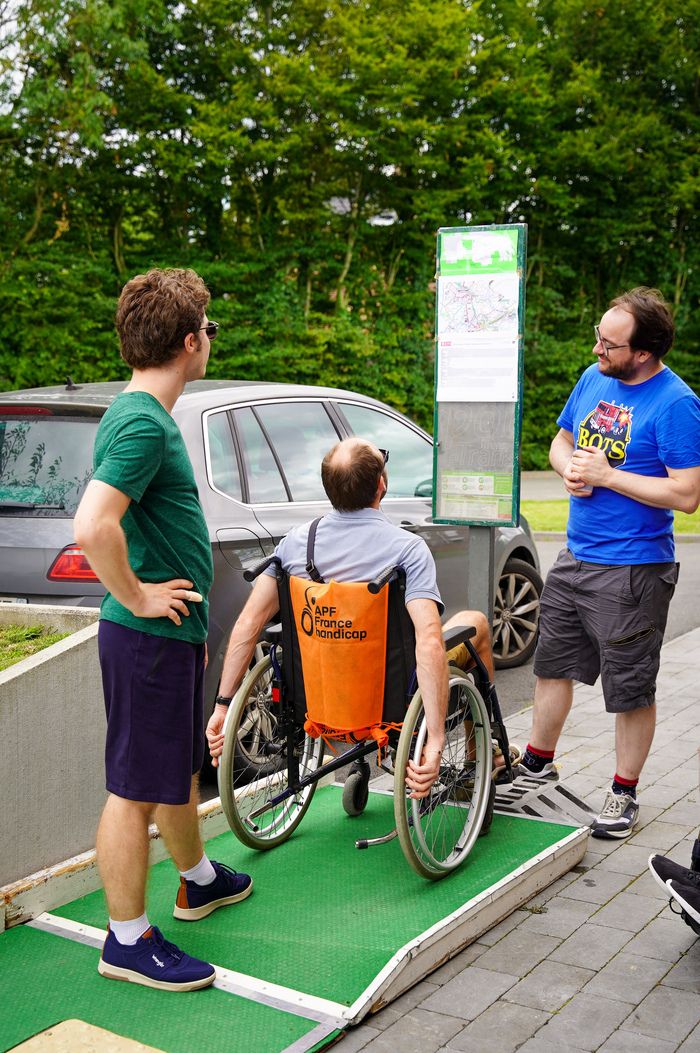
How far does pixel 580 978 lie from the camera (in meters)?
3.21

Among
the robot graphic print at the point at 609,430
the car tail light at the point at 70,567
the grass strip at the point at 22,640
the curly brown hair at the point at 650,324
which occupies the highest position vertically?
the curly brown hair at the point at 650,324

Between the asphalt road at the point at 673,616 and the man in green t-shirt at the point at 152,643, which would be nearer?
the man in green t-shirt at the point at 152,643

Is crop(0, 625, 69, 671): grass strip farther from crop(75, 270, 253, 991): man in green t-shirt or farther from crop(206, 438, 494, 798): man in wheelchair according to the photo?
crop(75, 270, 253, 991): man in green t-shirt

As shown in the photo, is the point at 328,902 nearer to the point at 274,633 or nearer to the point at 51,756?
the point at 274,633

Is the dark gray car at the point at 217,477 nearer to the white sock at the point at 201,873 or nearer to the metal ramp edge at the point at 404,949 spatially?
the white sock at the point at 201,873

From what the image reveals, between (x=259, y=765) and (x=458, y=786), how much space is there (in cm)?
74

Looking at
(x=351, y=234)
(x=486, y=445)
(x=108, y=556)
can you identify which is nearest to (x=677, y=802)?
(x=486, y=445)

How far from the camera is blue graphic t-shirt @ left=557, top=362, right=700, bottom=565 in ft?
13.4

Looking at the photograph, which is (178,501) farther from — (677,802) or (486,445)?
(677,802)

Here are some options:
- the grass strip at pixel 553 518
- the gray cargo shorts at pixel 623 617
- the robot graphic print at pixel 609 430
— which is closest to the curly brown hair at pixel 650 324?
the robot graphic print at pixel 609 430

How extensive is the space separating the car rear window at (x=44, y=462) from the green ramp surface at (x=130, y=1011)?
1948 mm

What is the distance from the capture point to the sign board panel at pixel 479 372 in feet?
15.6

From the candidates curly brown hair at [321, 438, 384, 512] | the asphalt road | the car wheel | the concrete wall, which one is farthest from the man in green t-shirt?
the car wheel

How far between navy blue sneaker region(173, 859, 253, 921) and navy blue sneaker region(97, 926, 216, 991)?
1.07 ft
